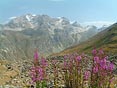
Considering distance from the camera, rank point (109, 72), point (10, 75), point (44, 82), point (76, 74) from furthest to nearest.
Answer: point (10, 75) < point (76, 74) < point (44, 82) < point (109, 72)

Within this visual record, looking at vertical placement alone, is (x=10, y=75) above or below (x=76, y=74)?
below

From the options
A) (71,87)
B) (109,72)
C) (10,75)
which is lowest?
(10,75)

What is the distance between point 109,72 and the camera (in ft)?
43.3

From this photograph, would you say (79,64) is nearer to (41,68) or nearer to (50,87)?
(41,68)

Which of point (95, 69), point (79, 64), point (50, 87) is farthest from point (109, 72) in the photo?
point (50, 87)

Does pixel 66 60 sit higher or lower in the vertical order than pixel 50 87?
higher

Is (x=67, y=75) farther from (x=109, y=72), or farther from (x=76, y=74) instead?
(x=109, y=72)

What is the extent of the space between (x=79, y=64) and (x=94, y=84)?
1280 millimetres

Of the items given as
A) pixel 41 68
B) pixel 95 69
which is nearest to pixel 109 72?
pixel 95 69

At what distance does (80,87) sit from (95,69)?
7.04ft

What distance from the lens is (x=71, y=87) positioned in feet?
51.6

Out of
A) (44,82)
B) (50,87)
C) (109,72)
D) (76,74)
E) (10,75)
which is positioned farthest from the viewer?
(10,75)

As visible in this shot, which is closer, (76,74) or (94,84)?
(94,84)

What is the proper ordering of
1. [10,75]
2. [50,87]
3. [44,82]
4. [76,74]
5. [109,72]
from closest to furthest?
[109,72]
[44,82]
[76,74]
[50,87]
[10,75]
